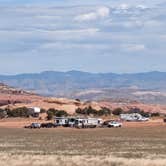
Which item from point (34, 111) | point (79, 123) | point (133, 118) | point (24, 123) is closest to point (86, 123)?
point (79, 123)

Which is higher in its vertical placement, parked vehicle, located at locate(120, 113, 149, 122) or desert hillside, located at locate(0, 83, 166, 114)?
desert hillside, located at locate(0, 83, 166, 114)

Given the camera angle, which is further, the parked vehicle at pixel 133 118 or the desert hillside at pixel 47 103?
the desert hillside at pixel 47 103

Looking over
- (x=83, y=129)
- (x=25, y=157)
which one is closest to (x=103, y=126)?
(x=83, y=129)

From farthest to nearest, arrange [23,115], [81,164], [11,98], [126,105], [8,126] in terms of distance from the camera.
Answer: [126,105] → [11,98] → [23,115] → [8,126] → [81,164]

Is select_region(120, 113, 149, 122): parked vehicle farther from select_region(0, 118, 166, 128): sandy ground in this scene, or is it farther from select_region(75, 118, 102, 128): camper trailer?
select_region(75, 118, 102, 128): camper trailer

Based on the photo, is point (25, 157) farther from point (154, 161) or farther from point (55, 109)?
point (55, 109)

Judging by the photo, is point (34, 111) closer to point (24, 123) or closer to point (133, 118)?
point (24, 123)

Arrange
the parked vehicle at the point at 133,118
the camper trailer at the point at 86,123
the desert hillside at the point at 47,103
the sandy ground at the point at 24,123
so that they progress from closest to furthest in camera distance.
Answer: the camper trailer at the point at 86,123
the sandy ground at the point at 24,123
the parked vehicle at the point at 133,118
the desert hillside at the point at 47,103

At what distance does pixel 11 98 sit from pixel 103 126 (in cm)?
6569

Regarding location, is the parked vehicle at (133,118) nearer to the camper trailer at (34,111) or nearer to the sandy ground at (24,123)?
the sandy ground at (24,123)

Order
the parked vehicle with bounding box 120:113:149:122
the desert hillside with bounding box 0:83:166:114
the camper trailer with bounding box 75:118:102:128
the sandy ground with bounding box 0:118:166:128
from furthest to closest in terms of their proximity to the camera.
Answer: the desert hillside with bounding box 0:83:166:114 → the parked vehicle with bounding box 120:113:149:122 → the sandy ground with bounding box 0:118:166:128 → the camper trailer with bounding box 75:118:102:128

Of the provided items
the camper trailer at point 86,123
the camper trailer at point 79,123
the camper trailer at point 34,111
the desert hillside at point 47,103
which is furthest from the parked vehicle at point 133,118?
the camper trailer at point 34,111

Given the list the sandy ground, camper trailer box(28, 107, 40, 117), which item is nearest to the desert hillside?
camper trailer box(28, 107, 40, 117)

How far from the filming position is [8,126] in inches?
4336
